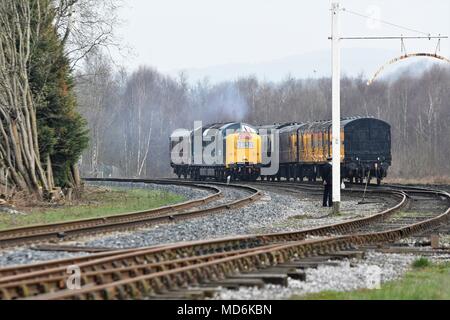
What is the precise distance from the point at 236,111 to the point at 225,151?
48.3 m

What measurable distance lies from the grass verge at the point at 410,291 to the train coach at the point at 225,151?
123 feet

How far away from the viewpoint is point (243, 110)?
100188 millimetres

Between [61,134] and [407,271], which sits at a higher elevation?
[61,134]

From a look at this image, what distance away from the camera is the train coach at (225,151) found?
161 ft

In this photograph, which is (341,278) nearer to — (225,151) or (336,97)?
(336,97)

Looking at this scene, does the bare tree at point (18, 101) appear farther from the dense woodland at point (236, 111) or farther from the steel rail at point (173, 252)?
the dense woodland at point (236, 111)

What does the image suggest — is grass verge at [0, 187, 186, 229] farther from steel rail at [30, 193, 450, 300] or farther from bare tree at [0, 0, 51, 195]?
steel rail at [30, 193, 450, 300]

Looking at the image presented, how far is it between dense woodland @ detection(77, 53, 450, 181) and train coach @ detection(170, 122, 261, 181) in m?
18.4

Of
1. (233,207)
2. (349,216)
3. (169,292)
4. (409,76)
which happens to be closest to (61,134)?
(233,207)

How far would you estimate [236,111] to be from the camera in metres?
97.0
